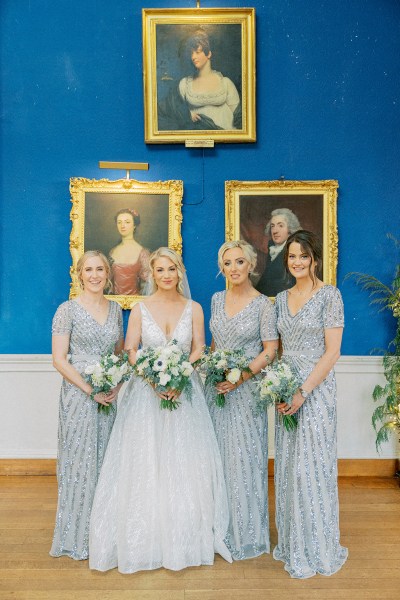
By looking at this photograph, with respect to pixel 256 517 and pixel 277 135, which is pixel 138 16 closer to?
pixel 277 135

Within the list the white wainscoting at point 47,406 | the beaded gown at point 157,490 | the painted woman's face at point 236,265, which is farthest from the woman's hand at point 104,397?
the white wainscoting at point 47,406

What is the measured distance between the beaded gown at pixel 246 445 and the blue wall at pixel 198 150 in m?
1.93

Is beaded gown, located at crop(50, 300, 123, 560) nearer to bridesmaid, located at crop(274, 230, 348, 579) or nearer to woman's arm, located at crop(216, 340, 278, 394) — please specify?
woman's arm, located at crop(216, 340, 278, 394)

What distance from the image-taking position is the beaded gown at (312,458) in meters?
3.65

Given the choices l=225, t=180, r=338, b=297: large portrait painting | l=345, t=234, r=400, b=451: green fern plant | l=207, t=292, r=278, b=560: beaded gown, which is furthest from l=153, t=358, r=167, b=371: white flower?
l=345, t=234, r=400, b=451: green fern plant

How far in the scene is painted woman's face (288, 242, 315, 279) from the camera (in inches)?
146

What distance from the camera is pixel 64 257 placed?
232 inches

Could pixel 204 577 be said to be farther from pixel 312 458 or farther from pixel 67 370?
pixel 67 370

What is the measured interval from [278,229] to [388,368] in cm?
185

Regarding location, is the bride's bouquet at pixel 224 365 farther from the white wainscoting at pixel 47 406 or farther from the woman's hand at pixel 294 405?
the white wainscoting at pixel 47 406

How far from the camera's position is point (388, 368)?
5.82 m

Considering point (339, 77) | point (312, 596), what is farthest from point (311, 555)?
point (339, 77)

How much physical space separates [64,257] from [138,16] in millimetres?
2623

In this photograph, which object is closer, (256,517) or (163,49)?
(256,517)
